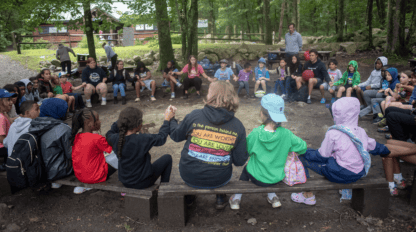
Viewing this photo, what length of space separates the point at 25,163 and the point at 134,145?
1318mm

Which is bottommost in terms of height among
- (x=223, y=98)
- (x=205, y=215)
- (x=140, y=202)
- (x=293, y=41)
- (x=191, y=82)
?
(x=205, y=215)

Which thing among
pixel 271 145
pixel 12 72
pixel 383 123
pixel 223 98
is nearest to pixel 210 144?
pixel 223 98

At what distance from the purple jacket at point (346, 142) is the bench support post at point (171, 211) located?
161 cm

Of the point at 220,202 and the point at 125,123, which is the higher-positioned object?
the point at 125,123

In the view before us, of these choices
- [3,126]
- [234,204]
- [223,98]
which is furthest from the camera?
[3,126]

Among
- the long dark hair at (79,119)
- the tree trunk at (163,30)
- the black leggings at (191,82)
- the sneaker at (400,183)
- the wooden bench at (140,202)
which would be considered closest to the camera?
the wooden bench at (140,202)

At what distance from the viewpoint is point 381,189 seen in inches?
113

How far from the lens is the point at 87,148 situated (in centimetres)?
309

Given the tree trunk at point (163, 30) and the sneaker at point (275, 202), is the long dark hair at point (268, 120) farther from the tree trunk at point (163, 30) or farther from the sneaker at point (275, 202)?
the tree trunk at point (163, 30)

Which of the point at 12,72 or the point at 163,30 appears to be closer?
the point at 163,30

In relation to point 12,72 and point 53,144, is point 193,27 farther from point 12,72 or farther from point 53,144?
point 12,72

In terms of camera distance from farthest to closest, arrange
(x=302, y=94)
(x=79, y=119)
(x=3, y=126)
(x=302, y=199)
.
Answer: (x=302, y=94) → (x=3, y=126) → (x=302, y=199) → (x=79, y=119)

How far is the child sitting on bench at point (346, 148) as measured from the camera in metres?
2.81

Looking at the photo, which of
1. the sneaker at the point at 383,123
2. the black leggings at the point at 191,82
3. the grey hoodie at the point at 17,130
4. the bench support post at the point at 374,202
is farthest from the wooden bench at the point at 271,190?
the black leggings at the point at 191,82
